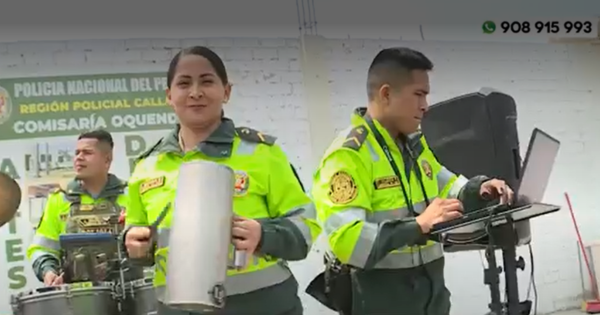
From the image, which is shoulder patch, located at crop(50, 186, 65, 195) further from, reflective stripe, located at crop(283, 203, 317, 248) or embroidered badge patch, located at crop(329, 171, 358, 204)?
reflective stripe, located at crop(283, 203, 317, 248)

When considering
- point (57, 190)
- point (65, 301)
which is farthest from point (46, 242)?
point (65, 301)

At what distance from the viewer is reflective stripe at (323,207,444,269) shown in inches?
64.9

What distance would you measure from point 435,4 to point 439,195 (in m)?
1.86

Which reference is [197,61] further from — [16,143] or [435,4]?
[435,4]

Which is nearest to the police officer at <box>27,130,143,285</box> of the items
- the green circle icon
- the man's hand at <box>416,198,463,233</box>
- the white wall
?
the white wall

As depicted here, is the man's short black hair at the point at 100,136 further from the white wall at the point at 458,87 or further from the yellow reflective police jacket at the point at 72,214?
the white wall at the point at 458,87

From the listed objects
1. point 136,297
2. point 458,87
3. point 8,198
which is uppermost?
point 458,87

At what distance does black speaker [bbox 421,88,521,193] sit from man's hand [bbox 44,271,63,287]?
1.41m

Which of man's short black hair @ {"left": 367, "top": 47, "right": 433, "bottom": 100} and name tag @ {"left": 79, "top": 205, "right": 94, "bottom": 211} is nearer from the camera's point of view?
man's short black hair @ {"left": 367, "top": 47, "right": 433, "bottom": 100}

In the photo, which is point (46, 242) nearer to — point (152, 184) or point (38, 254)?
point (38, 254)

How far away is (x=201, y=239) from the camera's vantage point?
4.00ft

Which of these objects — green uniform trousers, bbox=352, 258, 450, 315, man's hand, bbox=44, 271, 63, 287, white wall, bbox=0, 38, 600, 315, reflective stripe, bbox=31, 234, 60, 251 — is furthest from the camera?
white wall, bbox=0, 38, 600, 315

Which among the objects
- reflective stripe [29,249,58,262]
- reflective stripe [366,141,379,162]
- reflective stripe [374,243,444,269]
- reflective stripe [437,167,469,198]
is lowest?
reflective stripe [374,243,444,269]

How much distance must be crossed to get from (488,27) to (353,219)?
2344mm
